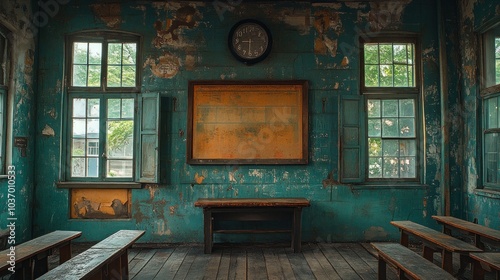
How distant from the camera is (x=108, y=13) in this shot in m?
5.39

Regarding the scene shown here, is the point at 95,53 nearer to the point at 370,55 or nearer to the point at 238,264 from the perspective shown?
the point at 238,264

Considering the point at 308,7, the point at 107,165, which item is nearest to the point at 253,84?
the point at 308,7

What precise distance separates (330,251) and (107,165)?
322 centimetres

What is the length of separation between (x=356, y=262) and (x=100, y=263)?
280 cm

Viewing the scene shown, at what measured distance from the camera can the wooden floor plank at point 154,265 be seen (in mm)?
3834

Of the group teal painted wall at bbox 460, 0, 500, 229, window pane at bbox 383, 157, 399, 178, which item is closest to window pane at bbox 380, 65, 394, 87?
teal painted wall at bbox 460, 0, 500, 229

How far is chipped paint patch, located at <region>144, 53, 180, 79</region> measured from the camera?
5363 mm

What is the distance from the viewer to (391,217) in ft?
17.5

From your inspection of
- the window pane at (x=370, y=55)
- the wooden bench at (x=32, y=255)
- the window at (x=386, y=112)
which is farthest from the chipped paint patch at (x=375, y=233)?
the wooden bench at (x=32, y=255)

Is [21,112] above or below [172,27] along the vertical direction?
below

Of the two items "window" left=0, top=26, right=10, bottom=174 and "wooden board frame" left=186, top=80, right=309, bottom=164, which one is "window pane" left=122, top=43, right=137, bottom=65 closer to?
"wooden board frame" left=186, top=80, right=309, bottom=164

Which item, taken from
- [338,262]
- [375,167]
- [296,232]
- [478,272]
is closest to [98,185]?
[296,232]

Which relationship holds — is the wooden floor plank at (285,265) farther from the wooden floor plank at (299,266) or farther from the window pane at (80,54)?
the window pane at (80,54)

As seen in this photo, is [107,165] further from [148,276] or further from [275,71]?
[275,71]
